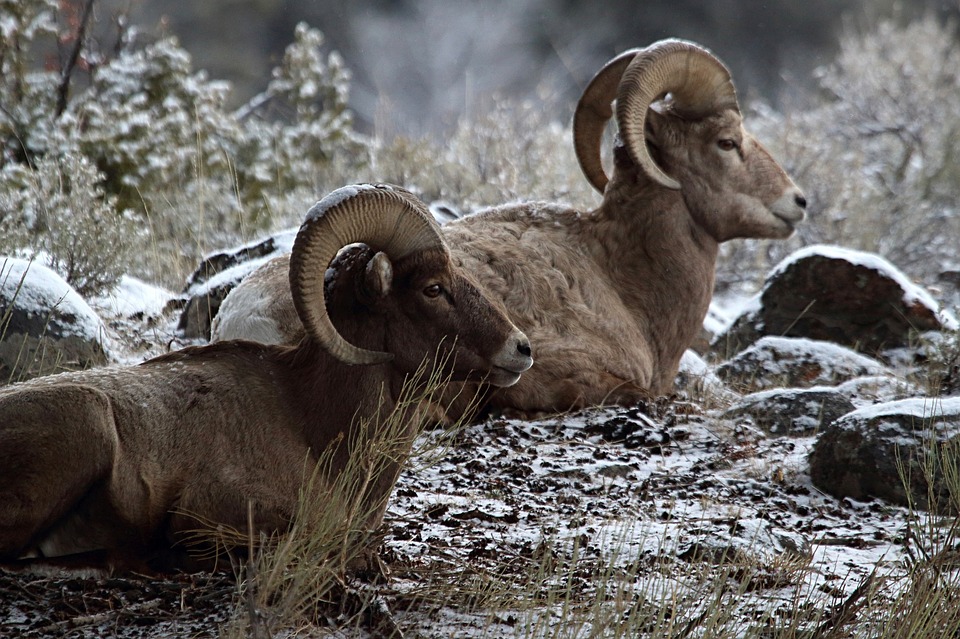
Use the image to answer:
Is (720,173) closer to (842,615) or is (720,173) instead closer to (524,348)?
(524,348)

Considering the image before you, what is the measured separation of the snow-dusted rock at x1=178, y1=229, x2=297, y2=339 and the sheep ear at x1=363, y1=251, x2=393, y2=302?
2756 millimetres

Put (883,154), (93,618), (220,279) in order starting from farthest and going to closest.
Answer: (883,154) → (220,279) → (93,618)

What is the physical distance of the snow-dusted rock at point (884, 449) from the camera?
16.9 ft

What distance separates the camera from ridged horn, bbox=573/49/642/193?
7.49 metres

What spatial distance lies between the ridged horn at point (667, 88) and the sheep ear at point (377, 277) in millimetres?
3051

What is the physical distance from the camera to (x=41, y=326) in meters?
5.82

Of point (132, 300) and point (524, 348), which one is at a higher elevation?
point (132, 300)

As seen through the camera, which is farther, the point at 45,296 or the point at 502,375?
the point at 45,296

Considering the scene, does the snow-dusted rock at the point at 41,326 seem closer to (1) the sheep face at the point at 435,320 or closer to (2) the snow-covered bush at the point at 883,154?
(1) the sheep face at the point at 435,320

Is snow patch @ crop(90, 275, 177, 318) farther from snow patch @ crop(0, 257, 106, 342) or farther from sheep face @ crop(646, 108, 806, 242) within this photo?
sheep face @ crop(646, 108, 806, 242)

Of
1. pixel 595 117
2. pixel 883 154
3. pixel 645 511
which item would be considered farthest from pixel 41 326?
pixel 883 154

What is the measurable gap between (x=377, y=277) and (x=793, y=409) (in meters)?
3.36

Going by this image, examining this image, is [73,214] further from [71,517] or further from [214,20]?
[214,20]

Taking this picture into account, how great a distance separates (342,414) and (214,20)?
123ft
